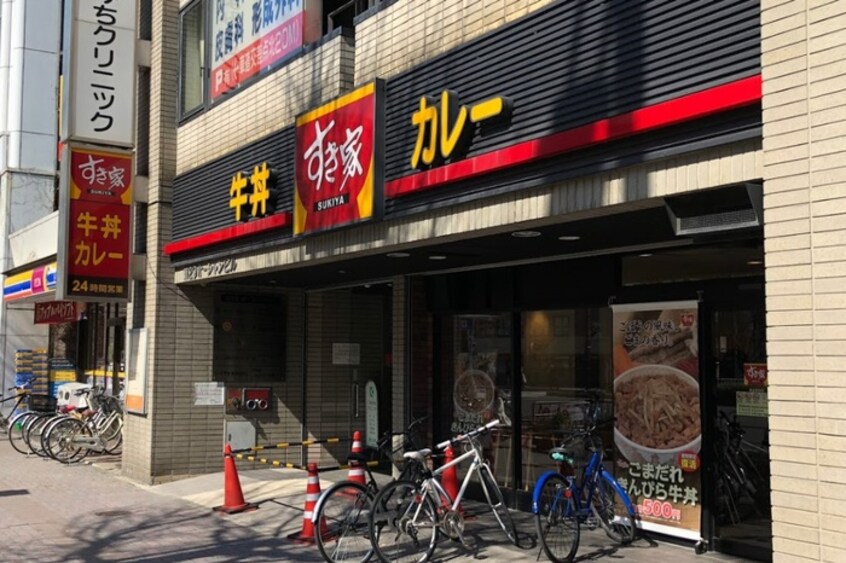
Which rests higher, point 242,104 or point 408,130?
point 242,104

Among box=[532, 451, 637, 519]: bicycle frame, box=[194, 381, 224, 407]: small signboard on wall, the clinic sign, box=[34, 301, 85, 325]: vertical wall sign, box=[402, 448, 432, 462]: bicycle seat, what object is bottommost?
box=[532, 451, 637, 519]: bicycle frame

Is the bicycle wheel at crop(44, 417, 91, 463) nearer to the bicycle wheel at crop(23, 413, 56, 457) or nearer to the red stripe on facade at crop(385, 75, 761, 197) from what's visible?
the bicycle wheel at crop(23, 413, 56, 457)

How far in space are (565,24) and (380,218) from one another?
2.63m

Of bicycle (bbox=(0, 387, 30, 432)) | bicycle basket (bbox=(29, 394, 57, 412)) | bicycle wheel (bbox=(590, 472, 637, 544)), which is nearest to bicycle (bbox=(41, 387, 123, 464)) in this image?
bicycle (bbox=(0, 387, 30, 432))

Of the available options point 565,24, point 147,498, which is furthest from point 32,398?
point 565,24

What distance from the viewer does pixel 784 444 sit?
15.2 ft

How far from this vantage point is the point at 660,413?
27.8 ft

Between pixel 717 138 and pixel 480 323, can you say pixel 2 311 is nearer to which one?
pixel 480 323

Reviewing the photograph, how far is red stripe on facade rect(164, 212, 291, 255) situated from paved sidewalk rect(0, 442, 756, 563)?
3.34m

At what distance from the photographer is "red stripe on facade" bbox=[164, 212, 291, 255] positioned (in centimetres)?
997

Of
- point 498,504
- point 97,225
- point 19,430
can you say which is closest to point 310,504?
point 498,504

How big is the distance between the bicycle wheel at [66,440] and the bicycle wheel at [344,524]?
9310 mm

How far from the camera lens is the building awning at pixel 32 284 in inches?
714

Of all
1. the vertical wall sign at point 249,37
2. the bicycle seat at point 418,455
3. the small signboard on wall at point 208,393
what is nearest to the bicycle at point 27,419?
the small signboard on wall at point 208,393
